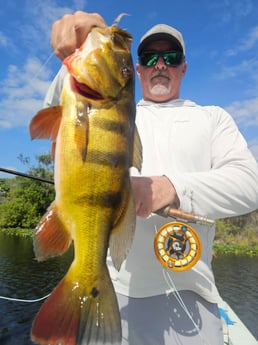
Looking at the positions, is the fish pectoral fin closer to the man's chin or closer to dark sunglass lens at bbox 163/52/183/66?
the man's chin

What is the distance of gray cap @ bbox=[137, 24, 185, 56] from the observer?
293 cm

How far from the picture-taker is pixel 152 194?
6.38 feet

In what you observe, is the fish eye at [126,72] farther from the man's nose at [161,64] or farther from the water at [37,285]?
the water at [37,285]

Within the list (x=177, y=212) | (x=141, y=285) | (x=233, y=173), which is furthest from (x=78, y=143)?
(x=141, y=285)

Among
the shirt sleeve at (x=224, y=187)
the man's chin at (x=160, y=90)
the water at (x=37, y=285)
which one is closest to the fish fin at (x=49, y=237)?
the shirt sleeve at (x=224, y=187)

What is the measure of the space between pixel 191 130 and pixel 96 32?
1.13m

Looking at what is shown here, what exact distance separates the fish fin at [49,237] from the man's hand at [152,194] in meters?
0.45

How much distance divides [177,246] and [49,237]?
101 cm

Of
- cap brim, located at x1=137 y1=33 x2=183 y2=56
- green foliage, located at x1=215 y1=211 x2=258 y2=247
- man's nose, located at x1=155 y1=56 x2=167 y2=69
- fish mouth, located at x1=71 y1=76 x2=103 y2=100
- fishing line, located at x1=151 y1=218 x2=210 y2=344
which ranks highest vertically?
cap brim, located at x1=137 y1=33 x2=183 y2=56

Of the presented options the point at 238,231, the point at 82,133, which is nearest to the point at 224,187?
the point at 82,133

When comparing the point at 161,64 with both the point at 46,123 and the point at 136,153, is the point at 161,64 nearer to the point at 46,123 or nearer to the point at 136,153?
the point at 136,153

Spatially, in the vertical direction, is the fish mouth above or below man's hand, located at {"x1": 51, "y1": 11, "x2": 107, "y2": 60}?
below

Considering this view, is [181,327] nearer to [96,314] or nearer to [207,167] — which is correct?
[96,314]

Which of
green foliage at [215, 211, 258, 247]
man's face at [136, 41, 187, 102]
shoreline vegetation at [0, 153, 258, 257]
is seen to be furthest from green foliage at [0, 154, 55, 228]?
man's face at [136, 41, 187, 102]
